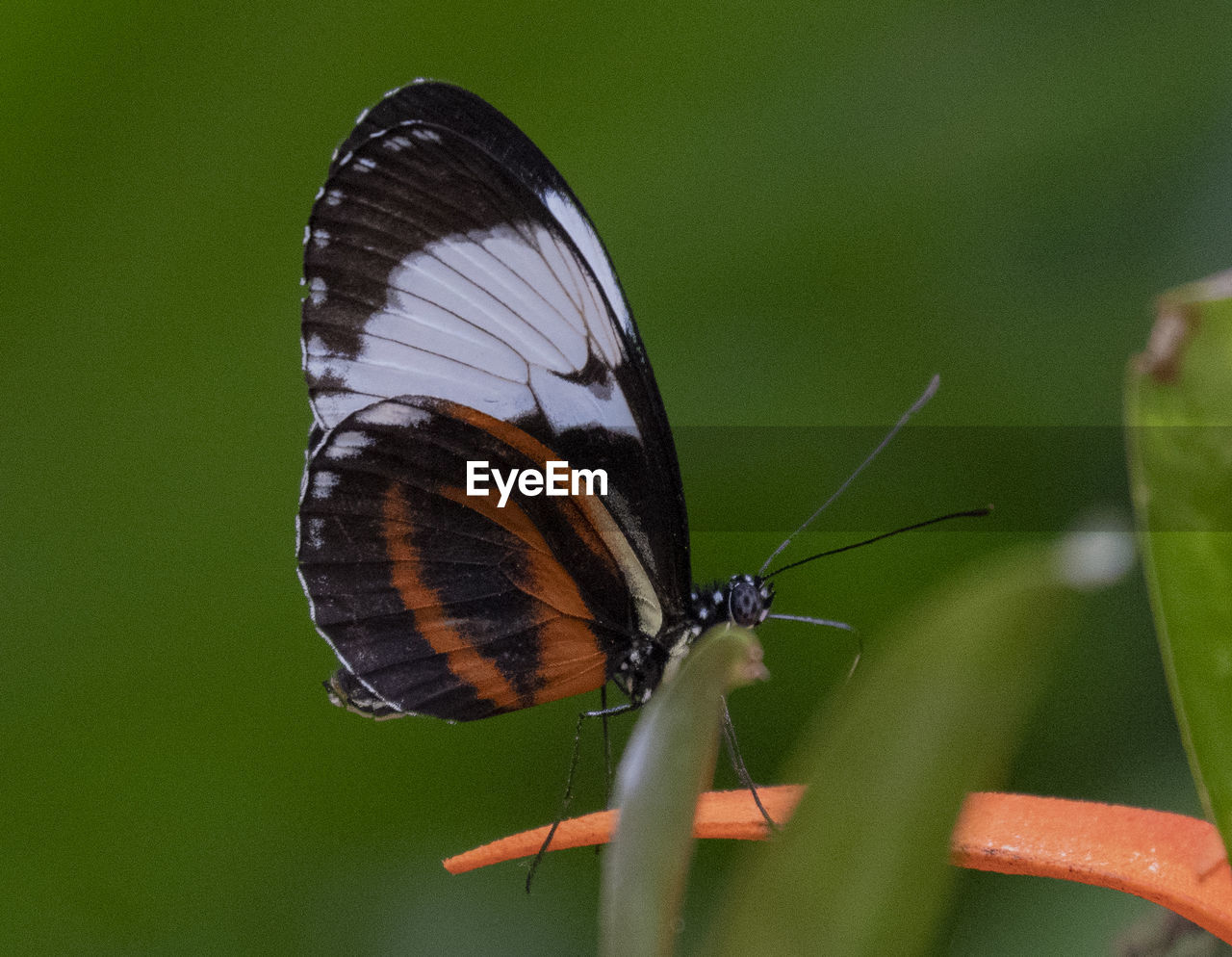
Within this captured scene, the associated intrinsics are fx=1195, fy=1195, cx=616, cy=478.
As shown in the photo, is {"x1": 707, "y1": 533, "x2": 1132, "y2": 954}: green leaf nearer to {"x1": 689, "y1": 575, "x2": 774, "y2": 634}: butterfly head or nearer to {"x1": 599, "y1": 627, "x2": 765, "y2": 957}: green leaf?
{"x1": 599, "y1": 627, "x2": 765, "y2": 957}: green leaf

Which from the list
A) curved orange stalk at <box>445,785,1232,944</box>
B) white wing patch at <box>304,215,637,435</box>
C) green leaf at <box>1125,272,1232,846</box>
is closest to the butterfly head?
white wing patch at <box>304,215,637,435</box>

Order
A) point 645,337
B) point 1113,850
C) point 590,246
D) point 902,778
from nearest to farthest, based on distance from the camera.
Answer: point 902,778
point 1113,850
point 590,246
point 645,337

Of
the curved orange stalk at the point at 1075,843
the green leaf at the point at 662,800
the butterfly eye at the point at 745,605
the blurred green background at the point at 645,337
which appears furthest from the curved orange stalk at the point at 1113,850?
the blurred green background at the point at 645,337

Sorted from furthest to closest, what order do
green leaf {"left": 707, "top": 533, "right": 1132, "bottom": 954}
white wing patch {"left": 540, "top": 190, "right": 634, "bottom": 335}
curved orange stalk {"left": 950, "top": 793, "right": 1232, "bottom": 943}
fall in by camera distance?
white wing patch {"left": 540, "top": 190, "right": 634, "bottom": 335}
curved orange stalk {"left": 950, "top": 793, "right": 1232, "bottom": 943}
green leaf {"left": 707, "top": 533, "right": 1132, "bottom": 954}

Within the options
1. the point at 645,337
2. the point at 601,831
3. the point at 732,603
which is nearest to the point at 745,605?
the point at 732,603

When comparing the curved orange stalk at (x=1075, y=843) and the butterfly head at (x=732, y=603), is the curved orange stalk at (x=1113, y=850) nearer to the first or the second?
the curved orange stalk at (x=1075, y=843)

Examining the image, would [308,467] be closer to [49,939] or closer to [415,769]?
[415,769]

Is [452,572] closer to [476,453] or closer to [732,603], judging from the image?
[476,453]
